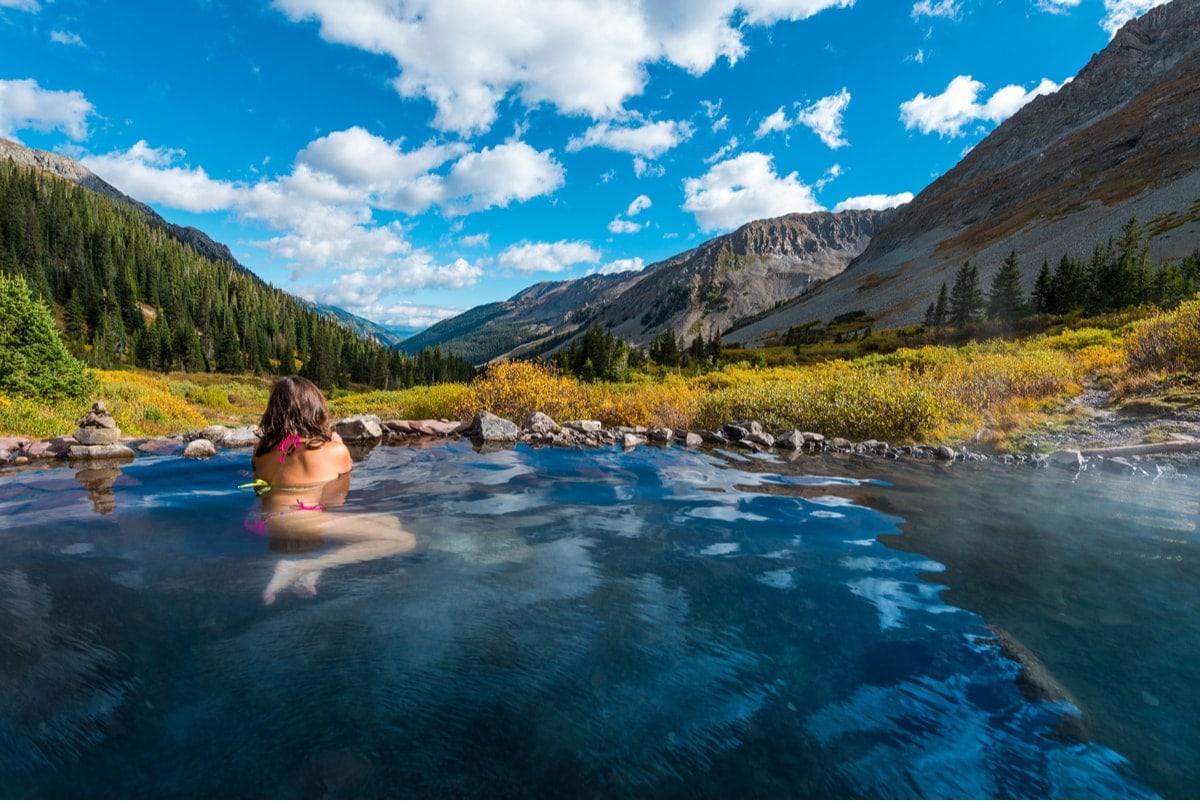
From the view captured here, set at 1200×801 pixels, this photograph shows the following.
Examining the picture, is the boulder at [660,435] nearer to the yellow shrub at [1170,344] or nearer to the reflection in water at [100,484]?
the reflection in water at [100,484]

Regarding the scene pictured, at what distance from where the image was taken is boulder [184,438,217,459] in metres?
11.6

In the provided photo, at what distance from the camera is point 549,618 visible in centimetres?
452

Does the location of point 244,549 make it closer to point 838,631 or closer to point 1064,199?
point 838,631

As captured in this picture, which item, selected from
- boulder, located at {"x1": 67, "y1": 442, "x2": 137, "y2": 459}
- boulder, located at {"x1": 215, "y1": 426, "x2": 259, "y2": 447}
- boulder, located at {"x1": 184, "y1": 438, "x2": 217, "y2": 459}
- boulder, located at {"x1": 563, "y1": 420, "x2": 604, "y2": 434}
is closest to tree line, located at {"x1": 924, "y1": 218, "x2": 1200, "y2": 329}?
boulder, located at {"x1": 563, "y1": 420, "x2": 604, "y2": 434}

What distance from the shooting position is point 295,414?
6.66m

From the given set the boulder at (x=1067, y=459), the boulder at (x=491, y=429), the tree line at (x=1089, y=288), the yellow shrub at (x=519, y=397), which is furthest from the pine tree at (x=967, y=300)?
the boulder at (x=491, y=429)

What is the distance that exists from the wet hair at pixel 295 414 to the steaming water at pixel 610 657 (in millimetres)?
1197

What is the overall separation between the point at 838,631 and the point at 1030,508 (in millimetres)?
5736

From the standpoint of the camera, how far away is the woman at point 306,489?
6.00 meters

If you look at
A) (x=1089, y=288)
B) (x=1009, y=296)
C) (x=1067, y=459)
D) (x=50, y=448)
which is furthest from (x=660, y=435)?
(x=1009, y=296)

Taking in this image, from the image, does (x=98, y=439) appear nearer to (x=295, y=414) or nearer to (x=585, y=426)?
(x=295, y=414)

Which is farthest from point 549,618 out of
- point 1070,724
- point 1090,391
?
point 1090,391

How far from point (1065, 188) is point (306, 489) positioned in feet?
485

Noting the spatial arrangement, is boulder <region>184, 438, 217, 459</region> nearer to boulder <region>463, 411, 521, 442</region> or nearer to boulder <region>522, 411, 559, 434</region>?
boulder <region>463, 411, 521, 442</region>
